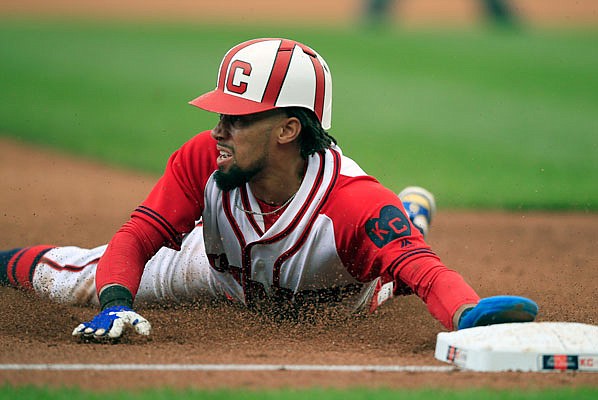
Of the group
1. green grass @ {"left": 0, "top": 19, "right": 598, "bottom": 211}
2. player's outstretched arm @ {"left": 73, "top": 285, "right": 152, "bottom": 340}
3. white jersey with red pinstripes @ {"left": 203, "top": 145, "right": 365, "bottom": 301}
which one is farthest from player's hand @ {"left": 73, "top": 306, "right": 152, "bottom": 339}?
green grass @ {"left": 0, "top": 19, "right": 598, "bottom": 211}

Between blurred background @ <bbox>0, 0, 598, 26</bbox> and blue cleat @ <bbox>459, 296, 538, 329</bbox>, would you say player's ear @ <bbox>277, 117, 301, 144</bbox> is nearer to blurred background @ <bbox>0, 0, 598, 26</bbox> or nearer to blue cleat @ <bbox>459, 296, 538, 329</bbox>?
blue cleat @ <bbox>459, 296, 538, 329</bbox>

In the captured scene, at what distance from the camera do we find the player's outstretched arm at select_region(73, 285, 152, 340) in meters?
3.69

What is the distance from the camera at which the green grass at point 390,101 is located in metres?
10.5

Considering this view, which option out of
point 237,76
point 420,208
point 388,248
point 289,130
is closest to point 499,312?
point 388,248

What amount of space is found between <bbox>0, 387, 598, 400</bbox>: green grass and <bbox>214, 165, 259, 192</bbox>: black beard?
47.6 inches

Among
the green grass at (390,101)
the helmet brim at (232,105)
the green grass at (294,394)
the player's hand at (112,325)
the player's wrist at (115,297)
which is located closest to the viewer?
the green grass at (294,394)

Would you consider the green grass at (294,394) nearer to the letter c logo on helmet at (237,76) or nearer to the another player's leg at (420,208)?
the letter c logo on helmet at (237,76)

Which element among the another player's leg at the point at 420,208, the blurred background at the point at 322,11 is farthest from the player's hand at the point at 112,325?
the blurred background at the point at 322,11

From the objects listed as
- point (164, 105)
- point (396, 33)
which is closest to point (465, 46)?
point (396, 33)

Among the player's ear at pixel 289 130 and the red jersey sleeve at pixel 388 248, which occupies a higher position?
the player's ear at pixel 289 130

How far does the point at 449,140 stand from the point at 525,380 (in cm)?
936

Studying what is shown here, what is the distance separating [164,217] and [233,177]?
363 millimetres

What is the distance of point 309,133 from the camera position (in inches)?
164

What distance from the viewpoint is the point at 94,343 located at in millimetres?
3768
